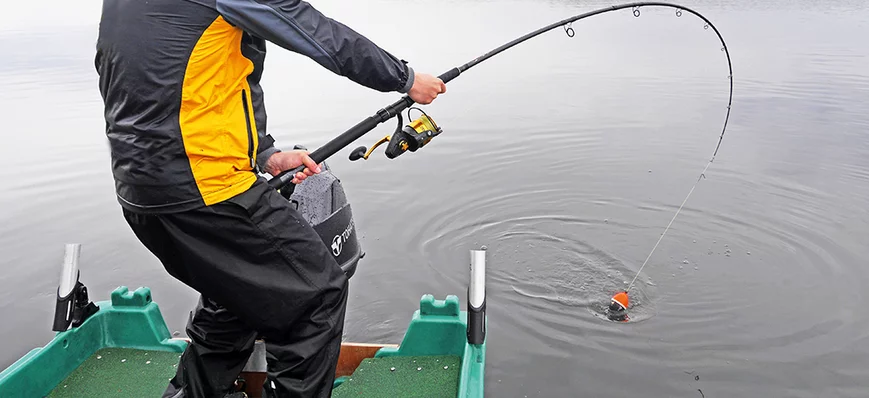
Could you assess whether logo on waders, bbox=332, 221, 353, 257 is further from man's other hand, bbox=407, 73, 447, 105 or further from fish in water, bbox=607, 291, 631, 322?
fish in water, bbox=607, 291, 631, 322

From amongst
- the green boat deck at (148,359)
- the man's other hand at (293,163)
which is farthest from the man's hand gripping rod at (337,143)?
the green boat deck at (148,359)

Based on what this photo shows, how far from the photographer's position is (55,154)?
8188 mm

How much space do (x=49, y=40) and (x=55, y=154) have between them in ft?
33.6

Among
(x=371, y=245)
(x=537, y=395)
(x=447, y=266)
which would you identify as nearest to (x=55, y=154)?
(x=371, y=245)

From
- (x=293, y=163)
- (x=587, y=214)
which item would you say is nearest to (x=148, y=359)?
(x=293, y=163)

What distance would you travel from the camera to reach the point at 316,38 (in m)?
1.99

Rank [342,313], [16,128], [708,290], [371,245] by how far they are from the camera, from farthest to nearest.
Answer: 1. [16,128]
2. [371,245]
3. [708,290]
4. [342,313]

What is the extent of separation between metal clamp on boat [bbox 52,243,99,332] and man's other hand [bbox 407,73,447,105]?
5.67 ft

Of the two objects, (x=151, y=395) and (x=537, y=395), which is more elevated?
(x=537, y=395)

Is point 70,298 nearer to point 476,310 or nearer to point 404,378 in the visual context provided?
point 404,378

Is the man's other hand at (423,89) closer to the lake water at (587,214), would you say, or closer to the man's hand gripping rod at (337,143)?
the man's hand gripping rod at (337,143)

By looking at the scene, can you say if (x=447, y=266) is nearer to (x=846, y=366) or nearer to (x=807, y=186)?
(x=846, y=366)

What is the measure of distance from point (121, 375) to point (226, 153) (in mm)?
1550

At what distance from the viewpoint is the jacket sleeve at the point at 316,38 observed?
1.88 m
